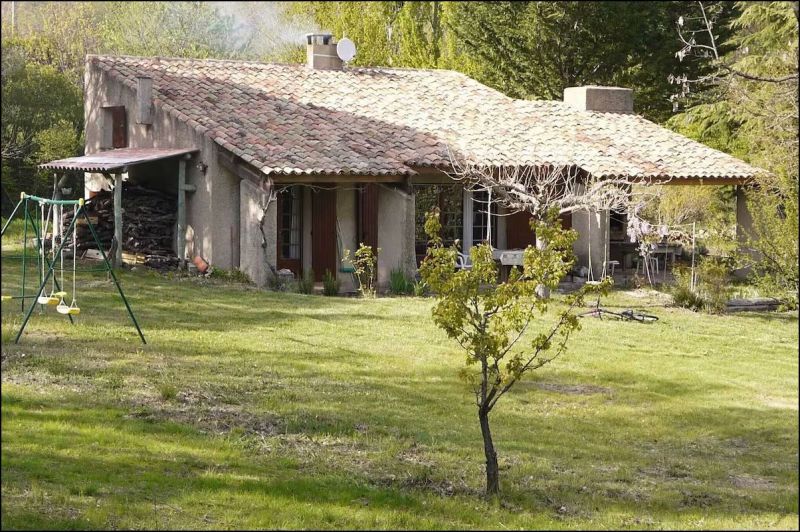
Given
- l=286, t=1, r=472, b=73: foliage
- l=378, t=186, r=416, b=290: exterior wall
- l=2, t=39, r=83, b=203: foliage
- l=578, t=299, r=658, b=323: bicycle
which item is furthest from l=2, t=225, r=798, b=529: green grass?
l=2, t=39, r=83, b=203: foliage

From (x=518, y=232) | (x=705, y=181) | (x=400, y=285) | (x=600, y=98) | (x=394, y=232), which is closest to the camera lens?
(x=400, y=285)

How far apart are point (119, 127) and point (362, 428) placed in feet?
52.0

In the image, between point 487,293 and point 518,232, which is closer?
point 487,293

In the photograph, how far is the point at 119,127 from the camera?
24.5m

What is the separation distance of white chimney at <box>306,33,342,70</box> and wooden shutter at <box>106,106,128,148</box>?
4.69 m

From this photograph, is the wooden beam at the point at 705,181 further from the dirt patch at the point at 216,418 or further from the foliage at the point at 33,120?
the foliage at the point at 33,120

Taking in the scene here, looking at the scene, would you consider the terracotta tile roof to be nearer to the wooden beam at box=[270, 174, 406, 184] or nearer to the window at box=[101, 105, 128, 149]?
the wooden beam at box=[270, 174, 406, 184]

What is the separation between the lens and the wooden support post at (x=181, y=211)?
21719 mm

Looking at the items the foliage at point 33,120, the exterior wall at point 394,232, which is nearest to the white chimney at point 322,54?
the exterior wall at point 394,232

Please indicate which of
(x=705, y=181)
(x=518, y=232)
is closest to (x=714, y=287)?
(x=705, y=181)

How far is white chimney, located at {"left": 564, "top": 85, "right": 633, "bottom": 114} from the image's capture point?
25812 mm

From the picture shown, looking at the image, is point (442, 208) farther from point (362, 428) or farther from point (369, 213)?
point (362, 428)

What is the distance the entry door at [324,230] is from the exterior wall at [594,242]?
16.3 feet

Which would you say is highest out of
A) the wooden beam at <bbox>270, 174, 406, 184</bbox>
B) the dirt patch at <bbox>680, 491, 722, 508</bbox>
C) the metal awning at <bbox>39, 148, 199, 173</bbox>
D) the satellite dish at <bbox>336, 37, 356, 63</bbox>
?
the satellite dish at <bbox>336, 37, 356, 63</bbox>
